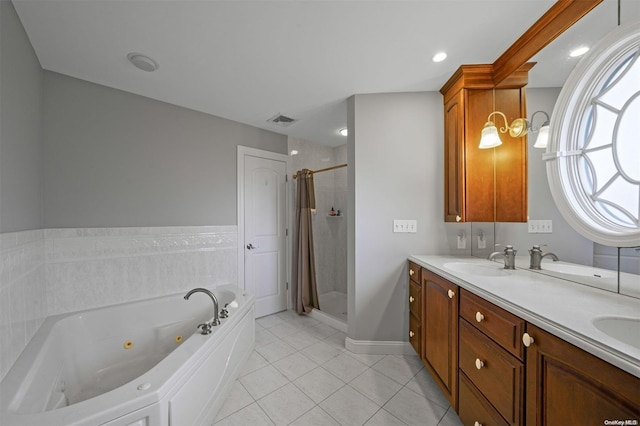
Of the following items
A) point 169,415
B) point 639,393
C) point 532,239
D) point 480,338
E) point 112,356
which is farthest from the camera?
point 112,356

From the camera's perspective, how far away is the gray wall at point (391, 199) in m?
2.12

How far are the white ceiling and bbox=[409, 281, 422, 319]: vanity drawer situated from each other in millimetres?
1586

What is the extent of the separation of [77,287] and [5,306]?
85 cm

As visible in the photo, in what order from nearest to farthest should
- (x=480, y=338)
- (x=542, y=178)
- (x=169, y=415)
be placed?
(x=169, y=415)
(x=480, y=338)
(x=542, y=178)

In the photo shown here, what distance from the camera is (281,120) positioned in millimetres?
2727

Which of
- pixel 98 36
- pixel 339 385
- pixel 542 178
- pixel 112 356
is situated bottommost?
pixel 339 385

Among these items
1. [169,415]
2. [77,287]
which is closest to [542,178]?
[169,415]

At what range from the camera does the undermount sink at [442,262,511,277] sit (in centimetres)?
161

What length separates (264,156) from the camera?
2.98 metres

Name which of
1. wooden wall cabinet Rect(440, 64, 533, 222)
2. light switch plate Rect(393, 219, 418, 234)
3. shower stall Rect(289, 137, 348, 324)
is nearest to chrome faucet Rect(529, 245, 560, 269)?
wooden wall cabinet Rect(440, 64, 533, 222)

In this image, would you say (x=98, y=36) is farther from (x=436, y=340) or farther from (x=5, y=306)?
(x=436, y=340)

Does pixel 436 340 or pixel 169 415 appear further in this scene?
pixel 436 340

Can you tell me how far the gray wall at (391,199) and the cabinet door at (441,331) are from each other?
38 cm

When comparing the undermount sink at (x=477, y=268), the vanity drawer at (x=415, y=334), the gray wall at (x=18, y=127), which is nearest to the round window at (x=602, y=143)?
the undermount sink at (x=477, y=268)
